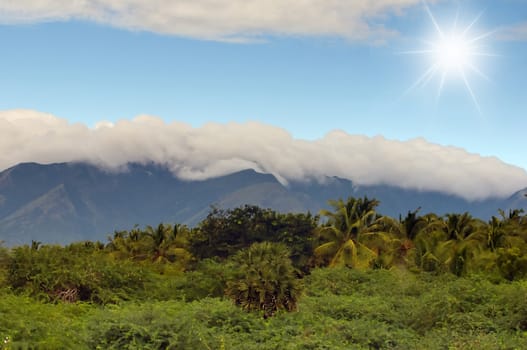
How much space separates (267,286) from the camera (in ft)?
89.9

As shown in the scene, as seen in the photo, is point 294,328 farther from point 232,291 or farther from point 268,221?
point 268,221

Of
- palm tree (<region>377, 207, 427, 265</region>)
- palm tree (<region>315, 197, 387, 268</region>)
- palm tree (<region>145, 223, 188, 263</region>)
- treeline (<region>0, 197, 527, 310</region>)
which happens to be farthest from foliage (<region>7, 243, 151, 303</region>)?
palm tree (<region>145, 223, 188, 263</region>)

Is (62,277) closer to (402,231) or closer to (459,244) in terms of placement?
(459,244)

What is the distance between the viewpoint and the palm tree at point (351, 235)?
176ft

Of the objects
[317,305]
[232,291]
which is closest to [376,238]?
[317,305]

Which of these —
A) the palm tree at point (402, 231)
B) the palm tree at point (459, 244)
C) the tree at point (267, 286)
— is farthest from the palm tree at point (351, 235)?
the tree at point (267, 286)

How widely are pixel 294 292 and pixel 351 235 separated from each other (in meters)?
28.5

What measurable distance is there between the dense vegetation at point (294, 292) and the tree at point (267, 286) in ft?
0.15

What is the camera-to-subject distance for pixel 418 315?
29203 mm

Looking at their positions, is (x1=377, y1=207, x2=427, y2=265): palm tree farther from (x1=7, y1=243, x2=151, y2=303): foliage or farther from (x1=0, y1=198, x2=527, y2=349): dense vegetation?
(x1=7, y1=243, x2=151, y2=303): foliage

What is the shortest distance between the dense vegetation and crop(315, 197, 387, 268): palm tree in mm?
119

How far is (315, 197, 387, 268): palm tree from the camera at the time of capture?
53.7m

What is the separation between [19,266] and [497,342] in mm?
25479

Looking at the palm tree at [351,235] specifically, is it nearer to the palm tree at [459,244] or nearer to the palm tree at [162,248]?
the palm tree at [459,244]
